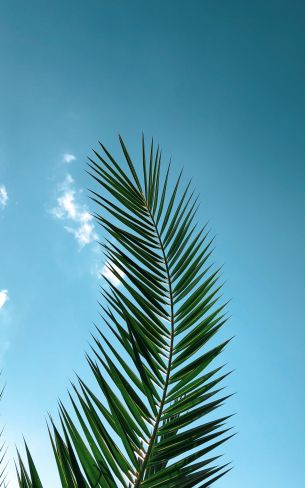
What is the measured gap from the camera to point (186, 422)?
1.03 m

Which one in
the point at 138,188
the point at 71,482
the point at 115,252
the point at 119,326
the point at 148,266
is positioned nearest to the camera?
the point at 71,482

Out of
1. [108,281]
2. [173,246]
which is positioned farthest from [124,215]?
[108,281]

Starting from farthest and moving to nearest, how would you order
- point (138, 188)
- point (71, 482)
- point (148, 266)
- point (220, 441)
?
point (138, 188), point (148, 266), point (220, 441), point (71, 482)

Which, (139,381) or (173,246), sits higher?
(173,246)

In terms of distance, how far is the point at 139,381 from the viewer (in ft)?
3.59

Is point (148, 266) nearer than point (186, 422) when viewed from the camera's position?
No

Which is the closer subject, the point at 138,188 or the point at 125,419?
the point at 125,419

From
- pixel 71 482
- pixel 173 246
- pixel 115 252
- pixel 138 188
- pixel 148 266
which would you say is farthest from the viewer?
pixel 138 188

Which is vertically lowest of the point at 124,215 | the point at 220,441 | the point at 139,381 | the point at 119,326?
the point at 220,441

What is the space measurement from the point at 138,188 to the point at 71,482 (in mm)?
1132

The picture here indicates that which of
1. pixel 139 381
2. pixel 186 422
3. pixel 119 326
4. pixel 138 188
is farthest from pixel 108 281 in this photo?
pixel 138 188

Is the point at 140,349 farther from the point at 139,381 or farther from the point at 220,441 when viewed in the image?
the point at 220,441

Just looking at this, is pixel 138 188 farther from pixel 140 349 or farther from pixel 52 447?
pixel 52 447

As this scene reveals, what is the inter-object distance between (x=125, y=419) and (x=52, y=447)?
0.18 m
